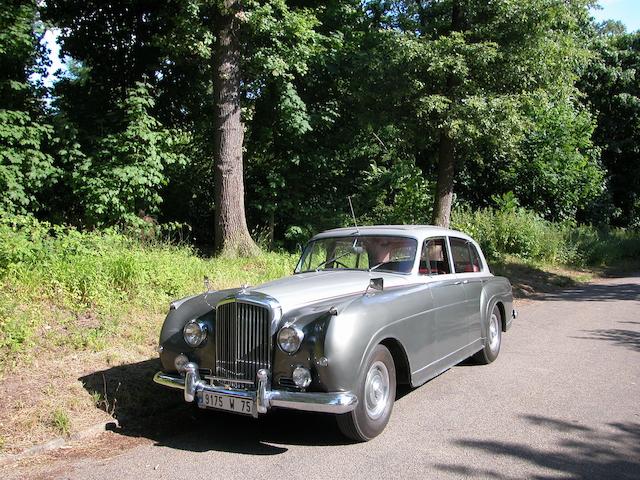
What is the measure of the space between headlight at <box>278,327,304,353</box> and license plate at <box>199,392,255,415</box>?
0.49 meters

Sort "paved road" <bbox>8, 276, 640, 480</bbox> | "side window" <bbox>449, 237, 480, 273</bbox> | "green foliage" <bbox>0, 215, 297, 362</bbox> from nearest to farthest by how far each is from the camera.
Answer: "paved road" <bbox>8, 276, 640, 480</bbox>
"green foliage" <bbox>0, 215, 297, 362</bbox>
"side window" <bbox>449, 237, 480, 273</bbox>

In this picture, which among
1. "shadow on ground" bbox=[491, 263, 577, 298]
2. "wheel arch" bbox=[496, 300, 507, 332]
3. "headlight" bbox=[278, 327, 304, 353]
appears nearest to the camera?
"headlight" bbox=[278, 327, 304, 353]

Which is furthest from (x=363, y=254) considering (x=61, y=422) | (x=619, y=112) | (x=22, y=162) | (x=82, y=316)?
(x=619, y=112)

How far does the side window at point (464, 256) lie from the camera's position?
21.7ft

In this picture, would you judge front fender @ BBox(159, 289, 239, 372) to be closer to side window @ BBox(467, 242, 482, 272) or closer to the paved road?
the paved road

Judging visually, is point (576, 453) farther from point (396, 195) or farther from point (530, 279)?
point (396, 195)

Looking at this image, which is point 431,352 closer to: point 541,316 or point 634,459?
point 634,459

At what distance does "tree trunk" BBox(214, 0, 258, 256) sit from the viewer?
1119 centimetres

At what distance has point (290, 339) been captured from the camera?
14.0 ft

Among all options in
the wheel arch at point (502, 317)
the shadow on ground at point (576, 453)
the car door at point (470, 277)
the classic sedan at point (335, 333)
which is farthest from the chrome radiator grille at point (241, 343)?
the wheel arch at point (502, 317)

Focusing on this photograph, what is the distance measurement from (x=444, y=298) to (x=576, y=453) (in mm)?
2039

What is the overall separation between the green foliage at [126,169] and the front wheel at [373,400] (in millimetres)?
7827

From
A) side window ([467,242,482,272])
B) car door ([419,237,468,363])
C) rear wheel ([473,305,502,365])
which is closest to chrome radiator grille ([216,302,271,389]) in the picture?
car door ([419,237,468,363])

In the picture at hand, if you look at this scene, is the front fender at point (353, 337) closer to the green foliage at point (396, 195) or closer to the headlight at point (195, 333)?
the headlight at point (195, 333)
